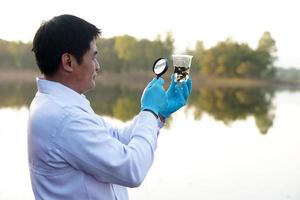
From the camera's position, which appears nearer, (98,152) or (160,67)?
(98,152)

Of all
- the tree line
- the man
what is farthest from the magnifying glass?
the tree line

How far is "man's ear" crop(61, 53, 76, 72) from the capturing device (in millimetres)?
1401

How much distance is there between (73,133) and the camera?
133 cm

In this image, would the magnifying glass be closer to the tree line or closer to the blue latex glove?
the blue latex glove

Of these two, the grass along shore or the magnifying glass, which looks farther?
the grass along shore

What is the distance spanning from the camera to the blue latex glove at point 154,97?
155 cm

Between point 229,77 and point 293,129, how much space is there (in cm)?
3753

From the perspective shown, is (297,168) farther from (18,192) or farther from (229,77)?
(229,77)

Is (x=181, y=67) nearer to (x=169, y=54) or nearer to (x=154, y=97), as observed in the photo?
(x=154, y=97)

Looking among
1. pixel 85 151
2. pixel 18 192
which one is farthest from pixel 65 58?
pixel 18 192

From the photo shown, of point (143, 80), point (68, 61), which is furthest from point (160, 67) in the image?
point (143, 80)

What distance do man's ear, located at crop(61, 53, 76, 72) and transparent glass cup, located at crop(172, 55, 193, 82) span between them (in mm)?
664

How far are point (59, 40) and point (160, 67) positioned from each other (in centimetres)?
50

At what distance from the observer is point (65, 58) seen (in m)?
1.40
